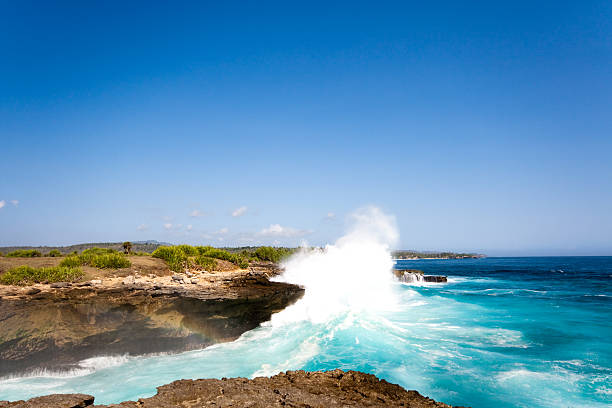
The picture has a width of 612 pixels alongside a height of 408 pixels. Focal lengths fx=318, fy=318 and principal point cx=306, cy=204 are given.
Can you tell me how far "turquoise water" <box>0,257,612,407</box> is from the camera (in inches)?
398

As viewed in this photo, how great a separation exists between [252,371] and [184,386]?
4.58 meters

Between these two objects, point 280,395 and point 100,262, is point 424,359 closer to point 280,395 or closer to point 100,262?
point 280,395

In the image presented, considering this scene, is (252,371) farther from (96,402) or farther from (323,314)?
(323,314)

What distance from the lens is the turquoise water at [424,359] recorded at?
33.1 feet

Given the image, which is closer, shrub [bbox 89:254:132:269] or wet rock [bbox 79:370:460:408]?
wet rock [bbox 79:370:460:408]

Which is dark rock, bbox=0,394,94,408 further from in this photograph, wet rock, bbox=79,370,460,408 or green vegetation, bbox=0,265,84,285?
green vegetation, bbox=0,265,84,285

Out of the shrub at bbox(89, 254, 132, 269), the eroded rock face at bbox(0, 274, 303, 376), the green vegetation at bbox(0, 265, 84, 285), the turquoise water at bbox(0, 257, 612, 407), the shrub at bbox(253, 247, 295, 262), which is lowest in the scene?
the turquoise water at bbox(0, 257, 612, 407)

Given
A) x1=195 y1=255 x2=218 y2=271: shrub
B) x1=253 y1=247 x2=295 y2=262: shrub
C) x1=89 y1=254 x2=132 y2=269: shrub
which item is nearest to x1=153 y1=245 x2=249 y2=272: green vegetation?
x1=195 y1=255 x2=218 y2=271: shrub

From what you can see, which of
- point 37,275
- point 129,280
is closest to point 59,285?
point 37,275

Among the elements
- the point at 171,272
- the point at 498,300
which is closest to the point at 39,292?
the point at 171,272

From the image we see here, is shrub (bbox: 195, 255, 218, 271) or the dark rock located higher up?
shrub (bbox: 195, 255, 218, 271)

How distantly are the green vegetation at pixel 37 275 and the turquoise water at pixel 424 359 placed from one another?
26.7 feet

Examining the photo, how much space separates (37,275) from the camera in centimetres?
1803

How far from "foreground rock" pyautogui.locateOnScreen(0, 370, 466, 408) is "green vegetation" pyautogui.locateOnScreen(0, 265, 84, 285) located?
14.0m
